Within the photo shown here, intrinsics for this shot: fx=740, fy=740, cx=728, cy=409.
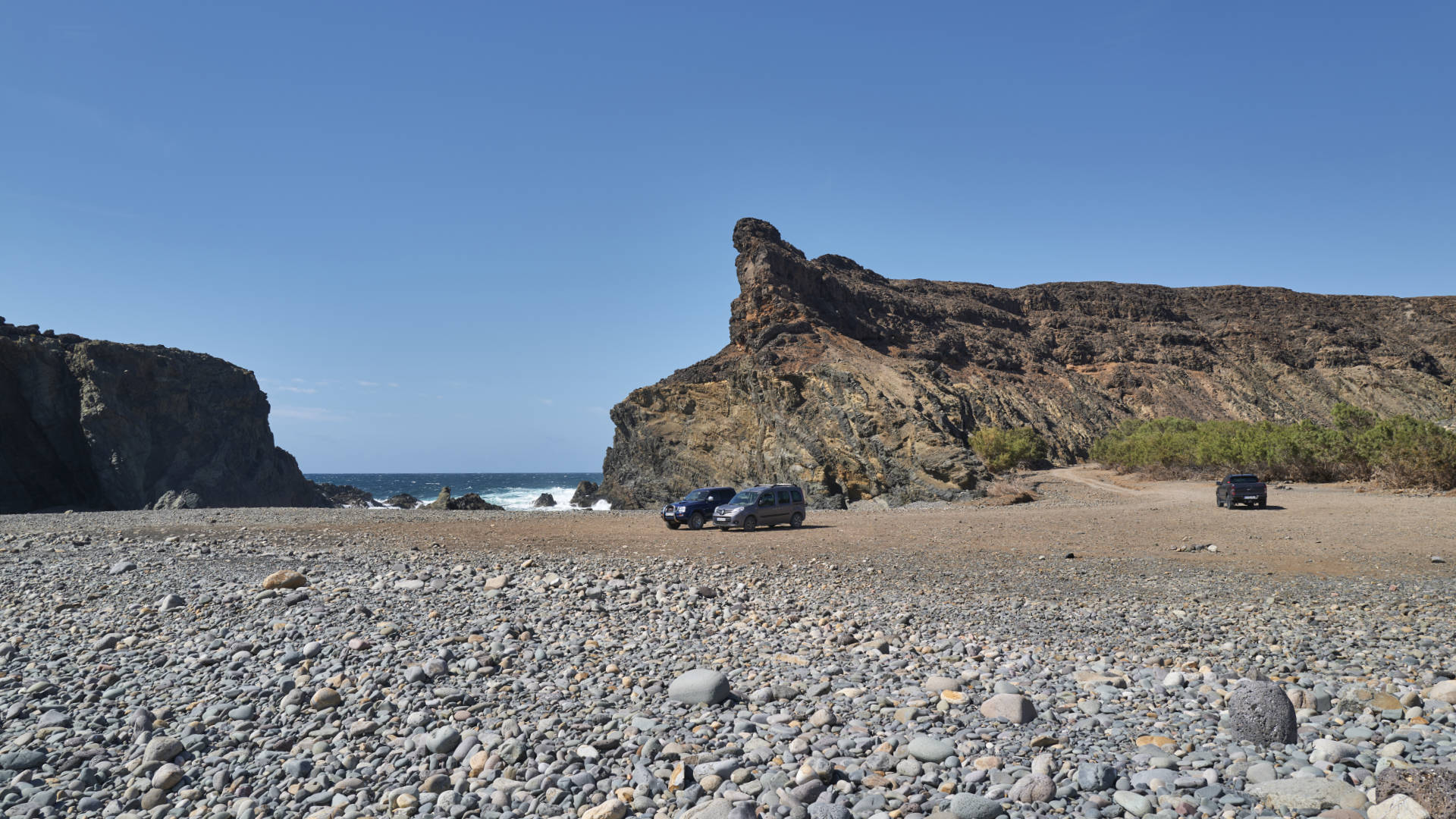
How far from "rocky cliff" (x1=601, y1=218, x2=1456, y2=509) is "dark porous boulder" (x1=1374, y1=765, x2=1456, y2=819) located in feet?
107

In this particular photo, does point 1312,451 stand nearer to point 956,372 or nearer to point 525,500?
point 956,372

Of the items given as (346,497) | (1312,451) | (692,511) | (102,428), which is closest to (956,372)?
(1312,451)

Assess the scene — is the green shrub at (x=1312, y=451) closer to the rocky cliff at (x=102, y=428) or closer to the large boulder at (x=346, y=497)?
the rocky cliff at (x=102, y=428)

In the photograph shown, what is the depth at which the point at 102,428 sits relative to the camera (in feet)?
182

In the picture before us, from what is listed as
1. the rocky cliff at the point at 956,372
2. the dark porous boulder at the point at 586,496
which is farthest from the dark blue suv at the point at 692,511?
the dark porous boulder at the point at 586,496

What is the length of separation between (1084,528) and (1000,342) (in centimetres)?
7699

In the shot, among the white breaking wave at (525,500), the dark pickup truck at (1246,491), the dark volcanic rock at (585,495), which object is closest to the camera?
the dark pickup truck at (1246,491)

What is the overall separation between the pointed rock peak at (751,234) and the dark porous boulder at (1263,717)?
223ft

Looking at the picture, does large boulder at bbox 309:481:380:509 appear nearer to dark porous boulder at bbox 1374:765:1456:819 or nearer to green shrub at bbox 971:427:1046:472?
green shrub at bbox 971:427:1046:472

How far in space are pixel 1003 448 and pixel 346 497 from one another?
63560 mm

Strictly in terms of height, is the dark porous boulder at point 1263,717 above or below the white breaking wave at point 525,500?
above

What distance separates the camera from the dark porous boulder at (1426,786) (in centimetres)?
452

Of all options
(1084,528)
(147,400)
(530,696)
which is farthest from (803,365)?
(147,400)

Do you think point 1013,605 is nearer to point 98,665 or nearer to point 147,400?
point 98,665
